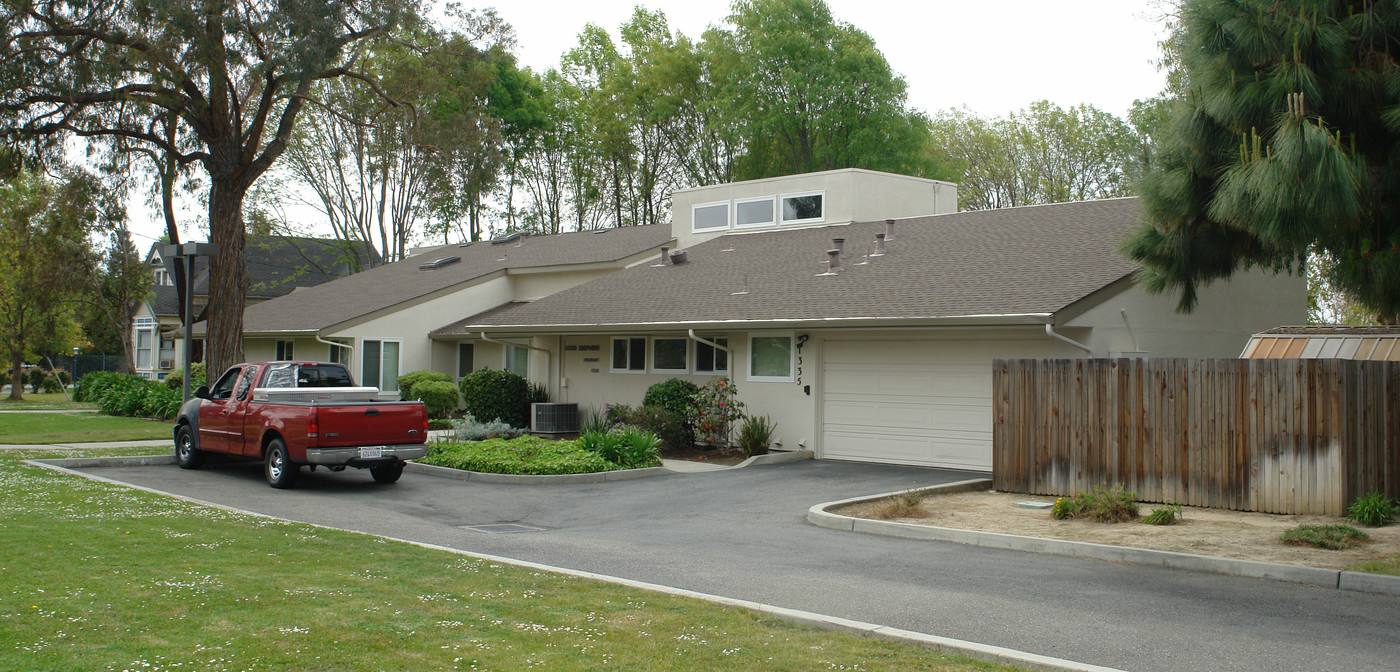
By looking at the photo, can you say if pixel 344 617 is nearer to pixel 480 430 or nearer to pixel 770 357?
pixel 770 357

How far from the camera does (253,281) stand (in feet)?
171

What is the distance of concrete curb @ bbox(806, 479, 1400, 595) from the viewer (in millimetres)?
8500

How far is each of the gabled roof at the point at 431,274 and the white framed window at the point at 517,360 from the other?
10.6 ft

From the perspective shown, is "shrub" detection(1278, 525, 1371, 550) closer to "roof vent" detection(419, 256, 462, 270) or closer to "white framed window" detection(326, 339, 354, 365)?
"white framed window" detection(326, 339, 354, 365)

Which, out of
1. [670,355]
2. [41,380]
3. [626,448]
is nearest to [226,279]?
[670,355]

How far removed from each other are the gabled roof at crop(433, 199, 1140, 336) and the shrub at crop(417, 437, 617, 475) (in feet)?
12.8

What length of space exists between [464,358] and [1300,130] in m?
25.0

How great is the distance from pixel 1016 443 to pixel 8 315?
44446mm

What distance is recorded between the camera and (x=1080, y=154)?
47938 mm

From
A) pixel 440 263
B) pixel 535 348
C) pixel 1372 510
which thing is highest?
pixel 440 263

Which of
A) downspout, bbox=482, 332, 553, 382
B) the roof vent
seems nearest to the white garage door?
downspout, bbox=482, 332, 553, 382

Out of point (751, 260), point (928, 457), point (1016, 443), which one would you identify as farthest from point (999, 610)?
point (751, 260)

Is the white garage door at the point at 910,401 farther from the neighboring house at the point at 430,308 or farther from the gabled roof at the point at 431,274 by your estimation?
the gabled roof at the point at 431,274

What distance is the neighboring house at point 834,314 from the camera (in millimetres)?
16844
